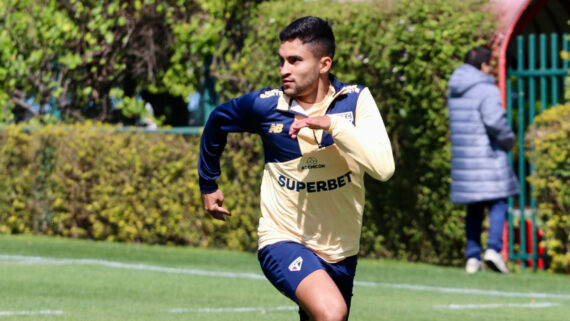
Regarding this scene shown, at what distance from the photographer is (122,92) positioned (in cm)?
1738

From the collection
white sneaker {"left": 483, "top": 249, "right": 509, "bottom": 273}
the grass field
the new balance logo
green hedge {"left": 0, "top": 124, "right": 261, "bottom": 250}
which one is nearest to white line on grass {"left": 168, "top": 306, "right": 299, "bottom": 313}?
the grass field

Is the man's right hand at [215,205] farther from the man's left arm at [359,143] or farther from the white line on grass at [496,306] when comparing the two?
the white line on grass at [496,306]

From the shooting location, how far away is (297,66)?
533 cm

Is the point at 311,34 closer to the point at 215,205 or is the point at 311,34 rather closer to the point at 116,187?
the point at 215,205

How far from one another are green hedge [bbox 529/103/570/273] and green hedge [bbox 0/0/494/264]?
91 centimetres

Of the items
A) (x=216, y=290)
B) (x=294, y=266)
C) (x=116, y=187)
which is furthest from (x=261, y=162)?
(x=294, y=266)

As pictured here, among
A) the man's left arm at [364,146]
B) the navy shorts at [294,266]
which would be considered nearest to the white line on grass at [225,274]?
the navy shorts at [294,266]

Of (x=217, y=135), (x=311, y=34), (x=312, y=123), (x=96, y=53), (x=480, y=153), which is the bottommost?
(x=480, y=153)

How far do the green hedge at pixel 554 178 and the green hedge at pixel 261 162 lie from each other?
91 cm

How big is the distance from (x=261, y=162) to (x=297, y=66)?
7.92 m

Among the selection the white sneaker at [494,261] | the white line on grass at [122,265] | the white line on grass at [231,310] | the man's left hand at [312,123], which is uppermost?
the man's left hand at [312,123]

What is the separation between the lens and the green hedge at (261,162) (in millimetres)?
11812

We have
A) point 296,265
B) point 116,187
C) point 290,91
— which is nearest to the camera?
point 296,265

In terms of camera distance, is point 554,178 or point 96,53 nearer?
point 554,178
